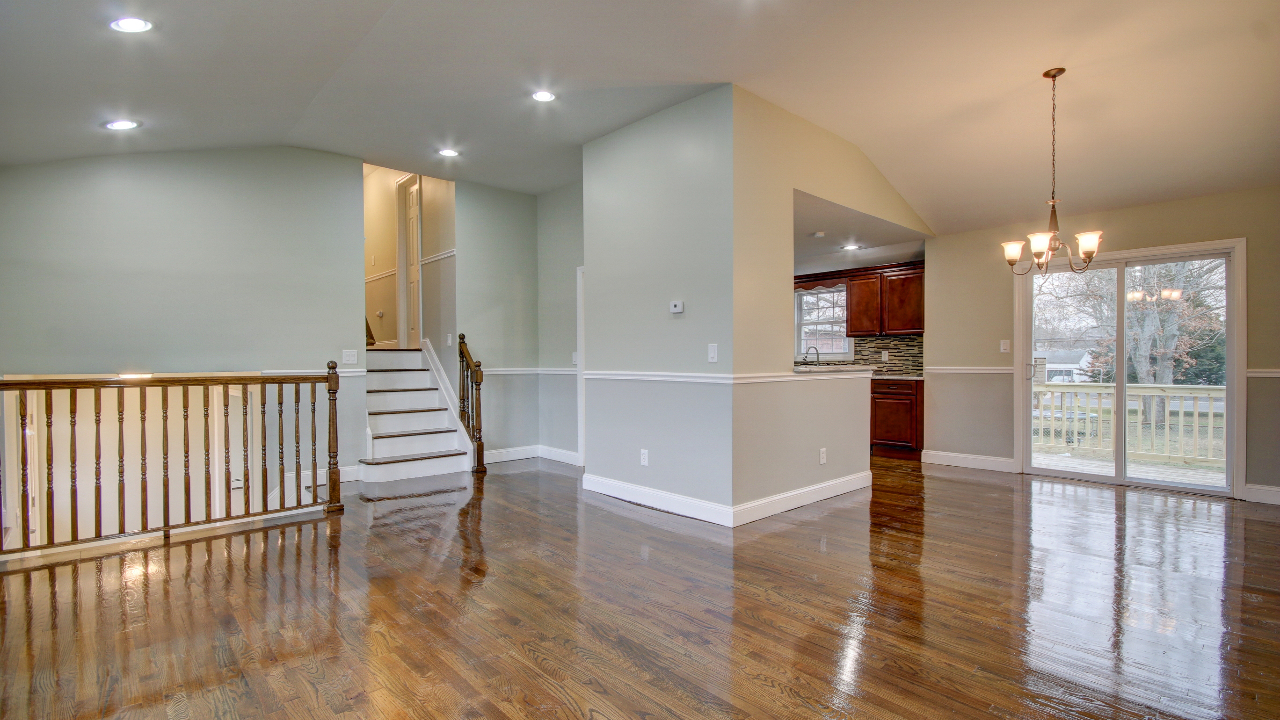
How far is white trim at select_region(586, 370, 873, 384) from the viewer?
3.92 metres

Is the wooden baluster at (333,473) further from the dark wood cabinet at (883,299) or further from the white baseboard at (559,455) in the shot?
the dark wood cabinet at (883,299)

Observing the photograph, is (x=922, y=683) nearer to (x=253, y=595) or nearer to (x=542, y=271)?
(x=253, y=595)

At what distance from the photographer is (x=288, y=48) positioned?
319 cm

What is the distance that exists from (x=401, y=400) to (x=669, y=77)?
13.8 feet

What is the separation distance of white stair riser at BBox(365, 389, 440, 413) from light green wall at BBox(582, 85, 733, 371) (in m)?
2.26

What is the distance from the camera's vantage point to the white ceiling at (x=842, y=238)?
4980 mm

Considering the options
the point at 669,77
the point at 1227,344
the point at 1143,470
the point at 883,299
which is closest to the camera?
the point at 669,77

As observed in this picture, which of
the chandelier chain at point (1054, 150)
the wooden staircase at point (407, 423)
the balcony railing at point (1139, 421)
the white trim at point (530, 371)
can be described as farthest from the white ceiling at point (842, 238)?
the wooden staircase at point (407, 423)

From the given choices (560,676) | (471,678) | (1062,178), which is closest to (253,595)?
(471,678)

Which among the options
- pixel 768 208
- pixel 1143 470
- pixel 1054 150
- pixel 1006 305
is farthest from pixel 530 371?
pixel 1143 470

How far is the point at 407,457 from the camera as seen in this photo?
5488 millimetres

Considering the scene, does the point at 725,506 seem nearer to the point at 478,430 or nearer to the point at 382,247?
the point at 478,430

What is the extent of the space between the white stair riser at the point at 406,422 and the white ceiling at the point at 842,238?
3975 mm

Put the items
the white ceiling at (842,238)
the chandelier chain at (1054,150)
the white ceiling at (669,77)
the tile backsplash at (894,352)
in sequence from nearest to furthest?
the white ceiling at (669,77)
the chandelier chain at (1054,150)
the white ceiling at (842,238)
the tile backsplash at (894,352)
